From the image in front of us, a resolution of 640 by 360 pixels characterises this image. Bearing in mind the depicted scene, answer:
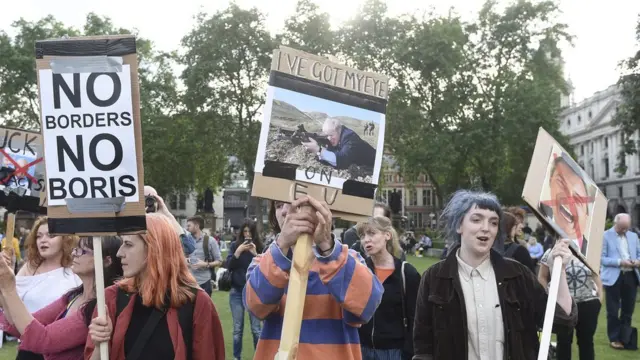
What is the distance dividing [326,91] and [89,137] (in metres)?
1.20

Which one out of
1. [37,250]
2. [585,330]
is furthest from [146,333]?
[585,330]

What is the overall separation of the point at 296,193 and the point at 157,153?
39.6 metres

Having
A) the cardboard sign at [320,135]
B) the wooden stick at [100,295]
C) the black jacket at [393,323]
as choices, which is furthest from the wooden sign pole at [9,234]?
the black jacket at [393,323]

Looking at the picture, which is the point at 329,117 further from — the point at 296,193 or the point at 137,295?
the point at 137,295

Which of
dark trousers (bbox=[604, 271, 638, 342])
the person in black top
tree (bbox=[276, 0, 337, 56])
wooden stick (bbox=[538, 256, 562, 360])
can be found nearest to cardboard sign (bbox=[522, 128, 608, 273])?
wooden stick (bbox=[538, 256, 562, 360])

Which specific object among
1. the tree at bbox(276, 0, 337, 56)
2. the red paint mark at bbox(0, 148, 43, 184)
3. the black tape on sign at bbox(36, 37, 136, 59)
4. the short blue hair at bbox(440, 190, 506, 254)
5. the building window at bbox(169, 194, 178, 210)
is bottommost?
the building window at bbox(169, 194, 178, 210)

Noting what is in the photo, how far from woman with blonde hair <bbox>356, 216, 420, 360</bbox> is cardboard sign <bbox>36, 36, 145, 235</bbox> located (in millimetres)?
2590

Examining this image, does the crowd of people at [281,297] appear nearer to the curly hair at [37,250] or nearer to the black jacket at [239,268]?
the curly hair at [37,250]

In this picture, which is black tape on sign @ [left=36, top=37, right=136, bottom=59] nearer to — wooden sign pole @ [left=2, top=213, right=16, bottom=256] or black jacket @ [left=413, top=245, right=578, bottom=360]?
wooden sign pole @ [left=2, top=213, right=16, bottom=256]

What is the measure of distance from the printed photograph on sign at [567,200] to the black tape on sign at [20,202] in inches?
132

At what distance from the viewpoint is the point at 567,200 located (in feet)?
13.0

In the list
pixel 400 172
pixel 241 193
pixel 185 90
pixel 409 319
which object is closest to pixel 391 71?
pixel 400 172

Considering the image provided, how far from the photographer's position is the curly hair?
5.23 metres

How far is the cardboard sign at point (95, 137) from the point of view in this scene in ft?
11.5
